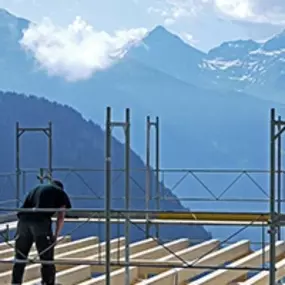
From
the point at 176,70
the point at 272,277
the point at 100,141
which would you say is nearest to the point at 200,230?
the point at 100,141

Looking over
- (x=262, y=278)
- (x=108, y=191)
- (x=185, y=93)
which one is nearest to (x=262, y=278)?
(x=262, y=278)

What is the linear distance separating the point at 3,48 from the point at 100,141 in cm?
4688

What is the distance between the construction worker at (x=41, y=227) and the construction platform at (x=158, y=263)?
0.15 m

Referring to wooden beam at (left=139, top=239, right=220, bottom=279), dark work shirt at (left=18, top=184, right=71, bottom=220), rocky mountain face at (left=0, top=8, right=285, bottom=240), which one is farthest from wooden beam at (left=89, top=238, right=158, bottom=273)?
rocky mountain face at (left=0, top=8, right=285, bottom=240)

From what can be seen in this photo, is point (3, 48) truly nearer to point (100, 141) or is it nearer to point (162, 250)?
point (100, 141)

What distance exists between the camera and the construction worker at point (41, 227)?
7465mm

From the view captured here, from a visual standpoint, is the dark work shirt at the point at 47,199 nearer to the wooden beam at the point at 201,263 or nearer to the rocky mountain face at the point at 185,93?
the wooden beam at the point at 201,263

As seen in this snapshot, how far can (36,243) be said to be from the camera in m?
7.62

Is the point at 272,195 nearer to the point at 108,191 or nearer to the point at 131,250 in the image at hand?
the point at 108,191

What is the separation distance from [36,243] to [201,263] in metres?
2.48

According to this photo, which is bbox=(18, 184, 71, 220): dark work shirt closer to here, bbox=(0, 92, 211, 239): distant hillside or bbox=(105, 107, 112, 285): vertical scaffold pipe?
bbox=(105, 107, 112, 285): vertical scaffold pipe

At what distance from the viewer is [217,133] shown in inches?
2677

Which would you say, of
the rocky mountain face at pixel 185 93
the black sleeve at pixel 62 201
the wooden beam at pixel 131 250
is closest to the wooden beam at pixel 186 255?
the wooden beam at pixel 131 250

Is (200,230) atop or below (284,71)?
below
